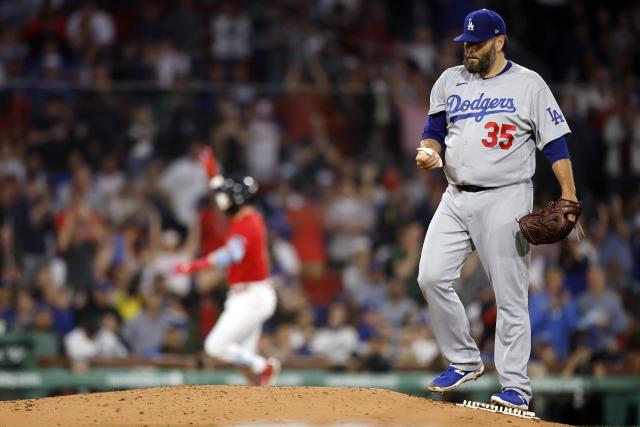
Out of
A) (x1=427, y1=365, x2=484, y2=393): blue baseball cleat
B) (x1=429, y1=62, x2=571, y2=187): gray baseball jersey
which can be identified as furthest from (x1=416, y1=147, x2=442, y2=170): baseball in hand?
(x1=427, y1=365, x2=484, y2=393): blue baseball cleat

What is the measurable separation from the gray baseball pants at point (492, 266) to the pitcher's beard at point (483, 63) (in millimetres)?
672

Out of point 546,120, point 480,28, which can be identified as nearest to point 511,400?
point 546,120

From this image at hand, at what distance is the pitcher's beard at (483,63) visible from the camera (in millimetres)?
6078

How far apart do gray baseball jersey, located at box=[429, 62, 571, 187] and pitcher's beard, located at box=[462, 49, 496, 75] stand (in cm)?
7

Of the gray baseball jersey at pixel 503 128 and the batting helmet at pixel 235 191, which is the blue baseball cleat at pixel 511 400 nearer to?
the gray baseball jersey at pixel 503 128

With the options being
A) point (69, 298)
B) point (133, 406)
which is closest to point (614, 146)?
point (69, 298)

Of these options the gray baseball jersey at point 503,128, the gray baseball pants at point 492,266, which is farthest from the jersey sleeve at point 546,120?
the gray baseball pants at point 492,266

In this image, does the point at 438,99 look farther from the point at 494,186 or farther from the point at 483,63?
the point at 494,186

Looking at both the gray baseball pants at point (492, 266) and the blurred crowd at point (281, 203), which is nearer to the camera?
the gray baseball pants at point (492, 266)

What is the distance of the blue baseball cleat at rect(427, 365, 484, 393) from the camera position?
20.3 feet

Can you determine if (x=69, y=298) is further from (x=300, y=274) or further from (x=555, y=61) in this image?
(x=555, y=61)

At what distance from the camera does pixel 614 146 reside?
1213cm

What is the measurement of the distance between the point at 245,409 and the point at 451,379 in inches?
47.4

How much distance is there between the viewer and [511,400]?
6.01m
